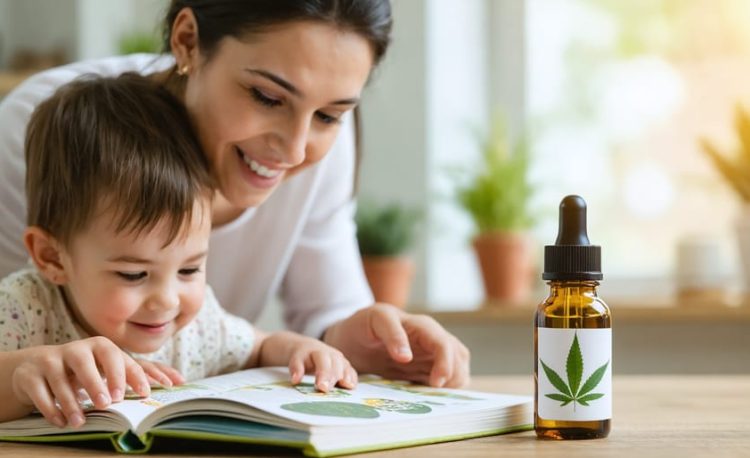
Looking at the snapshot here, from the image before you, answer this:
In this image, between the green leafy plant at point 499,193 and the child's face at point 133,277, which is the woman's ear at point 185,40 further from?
the green leafy plant at point 499,193

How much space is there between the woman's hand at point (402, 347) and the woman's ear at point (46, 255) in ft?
1.29

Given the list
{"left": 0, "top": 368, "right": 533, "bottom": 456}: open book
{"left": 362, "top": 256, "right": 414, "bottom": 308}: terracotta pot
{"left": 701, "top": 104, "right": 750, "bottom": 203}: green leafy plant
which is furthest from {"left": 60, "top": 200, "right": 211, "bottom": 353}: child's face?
{"left": 701, "top": 104, "right": 750, "bottom": 203}: green leafy plant

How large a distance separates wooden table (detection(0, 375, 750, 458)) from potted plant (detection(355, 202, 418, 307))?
1322 mm

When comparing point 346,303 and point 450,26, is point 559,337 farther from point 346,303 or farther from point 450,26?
point 450,26

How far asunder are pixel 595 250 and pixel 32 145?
2.45 ft

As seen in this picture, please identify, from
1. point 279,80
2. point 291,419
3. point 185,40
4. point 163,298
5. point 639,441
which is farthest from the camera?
point 185,40

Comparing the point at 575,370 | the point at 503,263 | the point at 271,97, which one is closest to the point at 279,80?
the point at 271,97

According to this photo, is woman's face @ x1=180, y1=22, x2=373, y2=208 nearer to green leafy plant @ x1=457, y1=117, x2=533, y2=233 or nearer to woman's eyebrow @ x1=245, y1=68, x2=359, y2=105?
woman's eyebrow @ x1=245, y1=68, x2=359, y2=105

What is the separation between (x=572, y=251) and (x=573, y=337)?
A: 0.26 ft

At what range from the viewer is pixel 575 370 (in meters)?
1.00

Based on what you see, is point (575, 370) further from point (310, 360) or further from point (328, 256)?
point (328, 256)

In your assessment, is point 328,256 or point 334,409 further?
point 328,256

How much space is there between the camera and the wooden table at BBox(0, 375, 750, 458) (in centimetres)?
96

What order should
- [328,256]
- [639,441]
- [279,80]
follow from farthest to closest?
[328,256] < [279,80] < [639,441]
